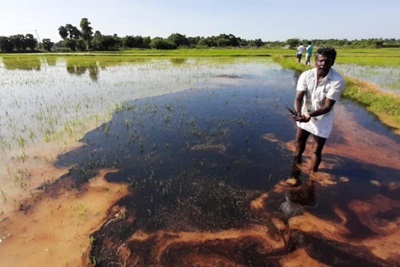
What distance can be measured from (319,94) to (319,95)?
16mm

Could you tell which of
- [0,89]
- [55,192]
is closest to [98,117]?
[55,192]

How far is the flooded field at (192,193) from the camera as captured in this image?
130 inches

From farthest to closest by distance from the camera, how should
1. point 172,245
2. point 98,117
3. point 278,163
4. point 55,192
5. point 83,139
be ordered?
point 98,117
point 83,139
point 278,163
point 55,192
point 172,245

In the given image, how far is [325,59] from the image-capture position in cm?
383

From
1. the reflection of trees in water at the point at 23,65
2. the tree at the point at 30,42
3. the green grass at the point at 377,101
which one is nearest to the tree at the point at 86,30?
the tree at the point at 30,42

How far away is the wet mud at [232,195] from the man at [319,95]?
1049 mm

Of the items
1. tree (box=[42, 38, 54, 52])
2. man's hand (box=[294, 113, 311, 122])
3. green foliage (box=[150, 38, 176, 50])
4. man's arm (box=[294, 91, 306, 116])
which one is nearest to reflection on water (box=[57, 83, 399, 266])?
man's hand (box=[294, 113, 311, 122])

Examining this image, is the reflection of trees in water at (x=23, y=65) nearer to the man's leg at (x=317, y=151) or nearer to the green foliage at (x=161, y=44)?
the man's leg at (x=317, y=151)

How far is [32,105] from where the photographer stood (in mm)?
10711

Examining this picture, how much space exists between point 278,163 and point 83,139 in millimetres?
5085

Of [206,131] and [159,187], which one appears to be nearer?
[159,187]

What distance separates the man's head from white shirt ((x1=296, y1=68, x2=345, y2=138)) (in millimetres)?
113

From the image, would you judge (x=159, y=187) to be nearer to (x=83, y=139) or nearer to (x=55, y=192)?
(x=55, y=192)

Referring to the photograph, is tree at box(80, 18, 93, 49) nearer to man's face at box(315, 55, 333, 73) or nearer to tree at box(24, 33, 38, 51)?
tree at box(24, 33, 38, 51)
